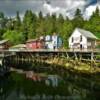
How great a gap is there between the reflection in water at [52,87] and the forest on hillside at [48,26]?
115 ft

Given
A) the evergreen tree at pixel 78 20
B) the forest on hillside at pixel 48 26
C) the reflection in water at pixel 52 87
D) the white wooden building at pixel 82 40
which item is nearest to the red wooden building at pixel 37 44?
the forest on hillside at pixel 48 26

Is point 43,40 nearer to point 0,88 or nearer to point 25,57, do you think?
point 25,57

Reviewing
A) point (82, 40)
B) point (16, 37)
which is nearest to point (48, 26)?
point (16, 37)

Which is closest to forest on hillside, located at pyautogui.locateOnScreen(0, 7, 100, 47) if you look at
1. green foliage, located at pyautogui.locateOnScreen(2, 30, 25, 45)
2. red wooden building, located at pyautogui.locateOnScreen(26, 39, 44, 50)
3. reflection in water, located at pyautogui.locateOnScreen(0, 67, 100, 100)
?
green foliage, located at pyautogui.locateOnScreen(2, 30, 25, 45)

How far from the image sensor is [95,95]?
3497 cm

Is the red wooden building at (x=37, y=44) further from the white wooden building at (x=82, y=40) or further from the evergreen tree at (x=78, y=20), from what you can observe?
the white wooden building at (x=82, y=40)

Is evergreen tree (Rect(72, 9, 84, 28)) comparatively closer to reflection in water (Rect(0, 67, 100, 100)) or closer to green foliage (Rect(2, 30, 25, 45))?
green foliage (Rect(2, 30, 25, 45))

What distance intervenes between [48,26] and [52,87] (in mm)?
72032

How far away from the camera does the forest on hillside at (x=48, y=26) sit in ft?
285

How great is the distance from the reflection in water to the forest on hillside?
3496cm

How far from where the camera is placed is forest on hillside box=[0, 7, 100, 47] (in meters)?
86.8

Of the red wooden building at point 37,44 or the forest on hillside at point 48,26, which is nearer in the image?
the forest on hillside at point 48,26

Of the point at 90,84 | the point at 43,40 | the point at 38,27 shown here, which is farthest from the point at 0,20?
the point at 90,84

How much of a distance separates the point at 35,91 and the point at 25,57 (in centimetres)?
4836
